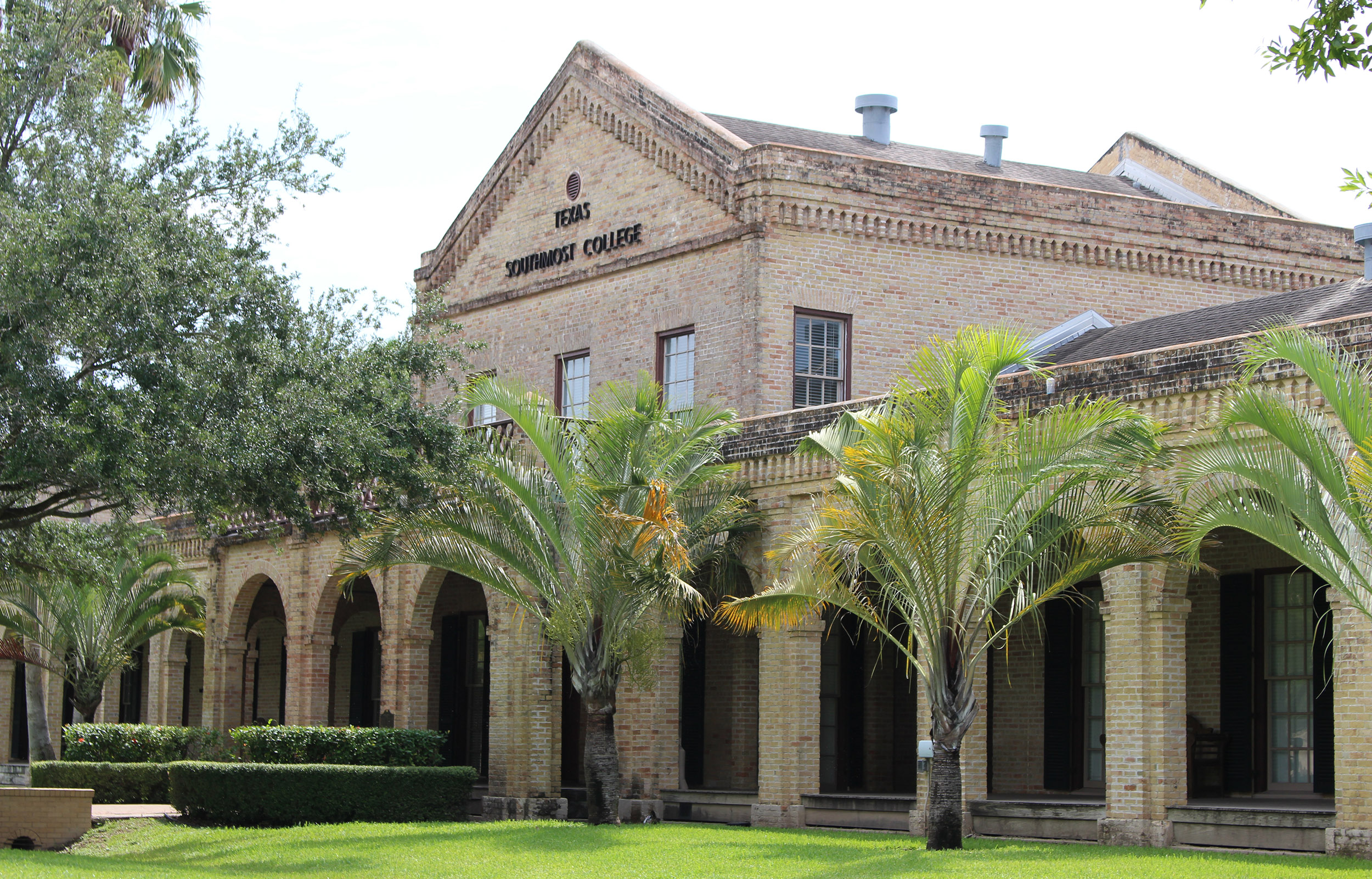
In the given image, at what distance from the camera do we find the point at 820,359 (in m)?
26.5

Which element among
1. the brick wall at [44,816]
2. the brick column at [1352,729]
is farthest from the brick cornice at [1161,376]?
the brick wall at [44,816]

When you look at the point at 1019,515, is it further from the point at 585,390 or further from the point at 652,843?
the point at 585,390

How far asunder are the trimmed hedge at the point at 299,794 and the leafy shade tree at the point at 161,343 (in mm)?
4488

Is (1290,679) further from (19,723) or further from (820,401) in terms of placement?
(19,723)

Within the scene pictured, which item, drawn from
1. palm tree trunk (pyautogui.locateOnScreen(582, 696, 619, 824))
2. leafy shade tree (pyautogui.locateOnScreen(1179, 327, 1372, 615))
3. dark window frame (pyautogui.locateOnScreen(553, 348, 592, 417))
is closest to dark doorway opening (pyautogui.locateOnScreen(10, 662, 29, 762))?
dark window frame (pyautogui.locateOnScreen(553, 348, 592, 417))

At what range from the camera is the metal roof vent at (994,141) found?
1228 inches

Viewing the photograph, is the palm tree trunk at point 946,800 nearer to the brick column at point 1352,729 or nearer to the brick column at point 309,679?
the brick column at point 1352,729

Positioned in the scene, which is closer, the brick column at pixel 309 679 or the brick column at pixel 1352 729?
the brick column at pixel 1352 729

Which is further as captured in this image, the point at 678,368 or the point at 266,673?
the point at 266,673

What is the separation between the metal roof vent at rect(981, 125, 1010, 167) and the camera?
3120 cm

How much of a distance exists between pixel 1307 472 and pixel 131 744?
20519 mm

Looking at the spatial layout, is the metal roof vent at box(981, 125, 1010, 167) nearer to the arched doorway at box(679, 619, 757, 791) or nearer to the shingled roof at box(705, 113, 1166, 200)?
the shingled roof at box(705, 113, 1166, 200)

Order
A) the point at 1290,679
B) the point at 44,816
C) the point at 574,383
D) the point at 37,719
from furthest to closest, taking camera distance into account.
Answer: the point at 37,719 → the point at 574,383 → the point at 44,816 → the point at 1290,679

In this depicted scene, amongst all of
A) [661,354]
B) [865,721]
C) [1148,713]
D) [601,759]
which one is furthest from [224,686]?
[1148,713]
